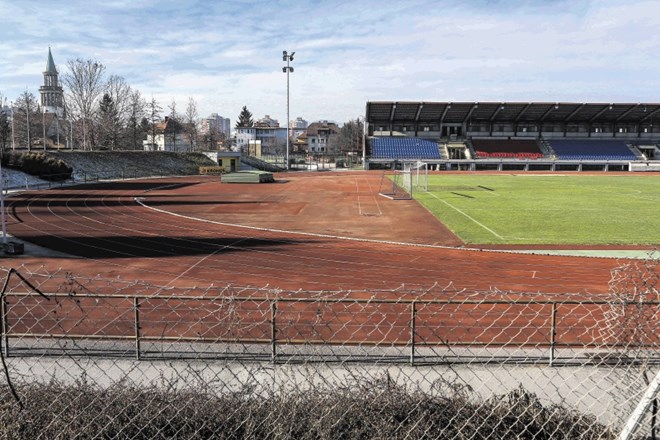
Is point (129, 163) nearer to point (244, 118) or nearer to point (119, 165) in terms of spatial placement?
point (119, 165)

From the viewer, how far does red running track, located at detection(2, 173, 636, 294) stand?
14461 mm

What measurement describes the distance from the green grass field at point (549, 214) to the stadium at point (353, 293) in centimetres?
19

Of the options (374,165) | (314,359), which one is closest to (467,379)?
(314,359)

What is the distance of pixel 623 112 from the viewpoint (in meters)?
81.2

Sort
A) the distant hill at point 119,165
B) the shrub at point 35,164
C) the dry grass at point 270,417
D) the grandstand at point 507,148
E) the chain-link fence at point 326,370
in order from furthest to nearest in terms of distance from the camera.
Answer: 1. the grandstand at point 507,148
2. the shrub at point 35,164
3. the distant hill at point 119,165
4. the chain-link fence at point 326,370
5. the dry grass at point 270,417

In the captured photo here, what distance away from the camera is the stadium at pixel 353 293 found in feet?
21.7

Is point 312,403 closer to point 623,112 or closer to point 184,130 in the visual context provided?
point 623,112

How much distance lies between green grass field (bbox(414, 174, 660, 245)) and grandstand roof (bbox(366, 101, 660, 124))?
38.3 m

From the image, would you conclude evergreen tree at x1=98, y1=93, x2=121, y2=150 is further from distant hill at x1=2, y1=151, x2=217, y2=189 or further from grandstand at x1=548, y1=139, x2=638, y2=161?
grandstand at x1=548, y1=139, x2=638, y2=161

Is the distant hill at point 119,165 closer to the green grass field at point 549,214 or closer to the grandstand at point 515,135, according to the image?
the grandstand at point 515,135

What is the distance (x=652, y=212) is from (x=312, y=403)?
3017cm

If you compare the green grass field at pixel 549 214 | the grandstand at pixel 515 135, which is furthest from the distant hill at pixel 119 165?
the green grass field at pixel 549 214

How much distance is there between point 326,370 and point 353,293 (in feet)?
18.2

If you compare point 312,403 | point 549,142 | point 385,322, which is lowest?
point 385,322
